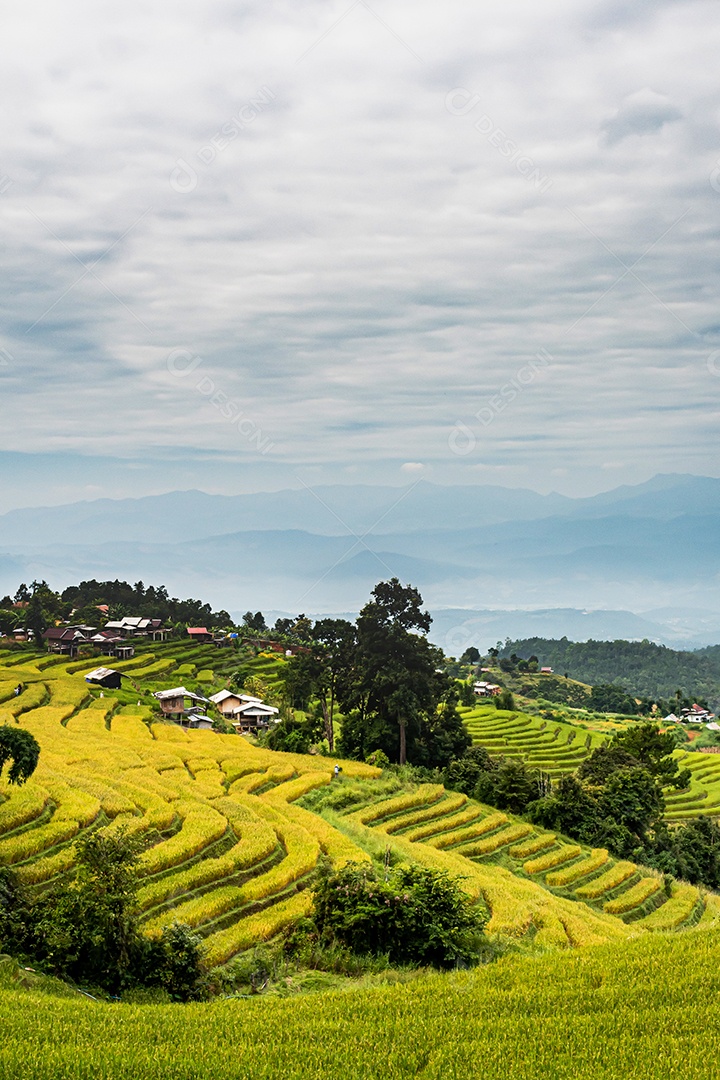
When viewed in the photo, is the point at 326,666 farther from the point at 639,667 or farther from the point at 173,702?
the point at 639,667

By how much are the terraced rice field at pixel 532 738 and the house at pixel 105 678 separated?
79.6 ft

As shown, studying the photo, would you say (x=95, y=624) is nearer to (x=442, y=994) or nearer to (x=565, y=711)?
(x=565, y=711)

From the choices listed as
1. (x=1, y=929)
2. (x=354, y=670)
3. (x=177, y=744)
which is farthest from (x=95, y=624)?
(x=1, y=929)

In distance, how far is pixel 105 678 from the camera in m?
56.4

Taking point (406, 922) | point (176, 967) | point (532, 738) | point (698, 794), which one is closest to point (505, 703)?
point (532, 738)

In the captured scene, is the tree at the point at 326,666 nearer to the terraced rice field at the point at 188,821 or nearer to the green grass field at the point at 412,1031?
the terraced rice field at the point at 188,821

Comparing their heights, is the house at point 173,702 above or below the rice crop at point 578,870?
above

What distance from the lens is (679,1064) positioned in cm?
1046

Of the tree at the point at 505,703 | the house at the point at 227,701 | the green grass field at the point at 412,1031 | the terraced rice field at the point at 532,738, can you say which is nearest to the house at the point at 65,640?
the house at the point at 227,701

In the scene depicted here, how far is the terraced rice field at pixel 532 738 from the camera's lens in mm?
61969

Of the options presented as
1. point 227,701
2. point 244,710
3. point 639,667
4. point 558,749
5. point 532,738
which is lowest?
point 558,749

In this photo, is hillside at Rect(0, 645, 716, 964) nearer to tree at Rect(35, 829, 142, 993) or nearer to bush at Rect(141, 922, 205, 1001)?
bush at Rect(141, 922, 205, 1001)

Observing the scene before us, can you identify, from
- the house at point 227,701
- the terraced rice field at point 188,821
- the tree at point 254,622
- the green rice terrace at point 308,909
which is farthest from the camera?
the tree at point 254,622

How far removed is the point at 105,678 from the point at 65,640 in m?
14.5
